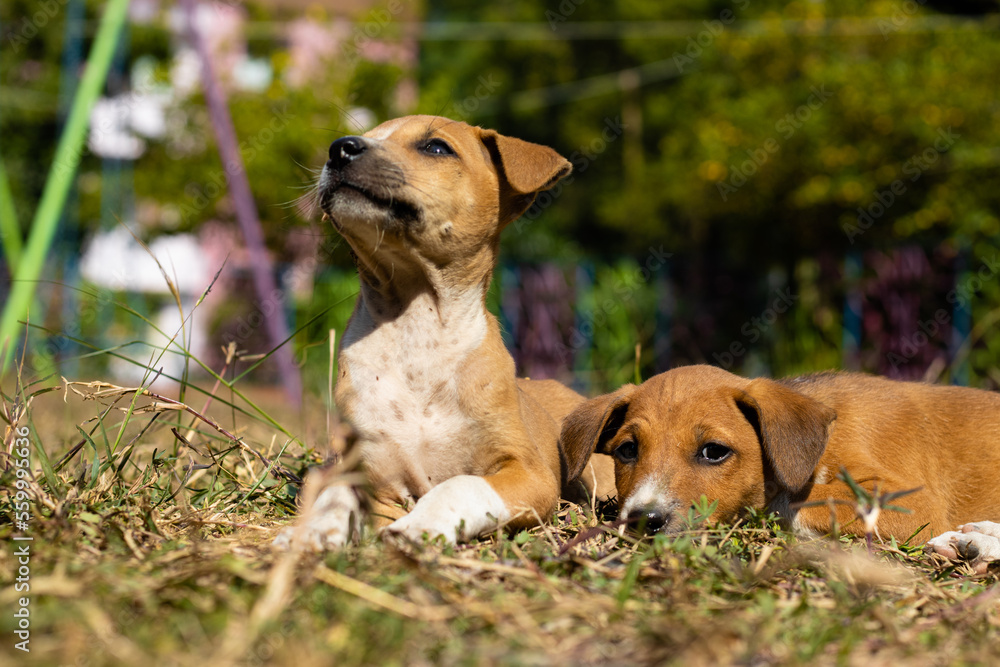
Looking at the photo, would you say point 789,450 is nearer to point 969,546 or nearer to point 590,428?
point 969,546

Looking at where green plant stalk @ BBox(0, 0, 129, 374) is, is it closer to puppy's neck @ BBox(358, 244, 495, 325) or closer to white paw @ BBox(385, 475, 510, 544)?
puppy's neck @ BBox(358, 244, 495, 325)

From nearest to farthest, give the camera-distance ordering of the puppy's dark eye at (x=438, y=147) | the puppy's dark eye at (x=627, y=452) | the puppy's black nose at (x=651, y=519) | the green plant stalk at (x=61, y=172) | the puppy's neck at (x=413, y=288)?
the puppy's black nose at (x=651, y=519)
the puppy's dark eye at (x=627, y=452)
the puppy's neck at (x=413, y=288)
the puppy's dark eye at (x=438, y=147)
the green plant stalk at (x=61, y=172)

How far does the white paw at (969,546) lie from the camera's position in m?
3.88

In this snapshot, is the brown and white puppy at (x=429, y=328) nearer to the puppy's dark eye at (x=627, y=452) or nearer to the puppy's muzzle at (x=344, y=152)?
the puppy's muzzle at (x=344, y=152)

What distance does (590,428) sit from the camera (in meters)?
4.52

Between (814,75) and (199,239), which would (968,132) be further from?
(199,239)

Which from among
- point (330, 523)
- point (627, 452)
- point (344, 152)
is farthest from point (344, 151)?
point (627, 452)

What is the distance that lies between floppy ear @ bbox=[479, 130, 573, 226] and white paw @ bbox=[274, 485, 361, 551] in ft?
6.10

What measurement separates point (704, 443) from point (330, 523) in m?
1.77

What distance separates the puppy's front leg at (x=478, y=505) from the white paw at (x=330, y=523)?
0.57 ft

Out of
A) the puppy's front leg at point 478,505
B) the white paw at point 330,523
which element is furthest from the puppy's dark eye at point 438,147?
the white paw at point 330,523

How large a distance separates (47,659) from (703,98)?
31.1 metres

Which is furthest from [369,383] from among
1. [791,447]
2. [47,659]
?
[47,659]

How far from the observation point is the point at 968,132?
590 inches
